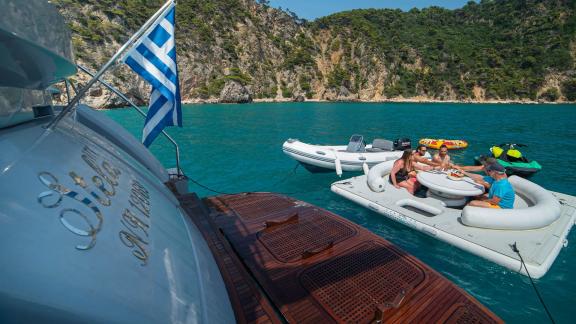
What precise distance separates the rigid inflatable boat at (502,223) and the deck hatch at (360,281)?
2.29 metres

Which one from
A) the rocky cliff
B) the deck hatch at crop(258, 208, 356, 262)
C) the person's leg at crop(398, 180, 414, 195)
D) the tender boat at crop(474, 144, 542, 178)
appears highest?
the rocky cliff

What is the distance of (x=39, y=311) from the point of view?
0.97 metres

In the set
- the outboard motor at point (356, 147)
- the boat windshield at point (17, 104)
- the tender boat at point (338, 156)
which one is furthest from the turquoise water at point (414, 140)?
the boat windshield at point (17, 104)

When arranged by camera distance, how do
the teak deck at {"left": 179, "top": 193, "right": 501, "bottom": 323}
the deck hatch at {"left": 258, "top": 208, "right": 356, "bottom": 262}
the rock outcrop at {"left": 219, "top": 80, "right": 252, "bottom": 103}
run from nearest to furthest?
the teak deck at {"left": 179, "top": 193, "right": 501, "bottom": 323} < the deck hatch at {"left": 258, "top": 208, "right": 356, "bottom": 262} < the rock outcrop at {"left": 219, "top": 80, "right": 252, "bottom": 103}

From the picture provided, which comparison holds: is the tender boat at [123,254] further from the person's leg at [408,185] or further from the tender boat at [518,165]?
the tender boat at [518,165]

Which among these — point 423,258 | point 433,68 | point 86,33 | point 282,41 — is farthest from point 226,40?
point 423,258

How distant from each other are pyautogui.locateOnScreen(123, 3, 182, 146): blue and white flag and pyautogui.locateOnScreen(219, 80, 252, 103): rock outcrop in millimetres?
62832

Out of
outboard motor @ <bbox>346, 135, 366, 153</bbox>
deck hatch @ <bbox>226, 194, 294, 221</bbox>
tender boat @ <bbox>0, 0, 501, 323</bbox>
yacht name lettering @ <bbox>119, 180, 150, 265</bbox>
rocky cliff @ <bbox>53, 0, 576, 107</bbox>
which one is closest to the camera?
tender boat @ <bbox>0, 0, 501, 323</bbox>

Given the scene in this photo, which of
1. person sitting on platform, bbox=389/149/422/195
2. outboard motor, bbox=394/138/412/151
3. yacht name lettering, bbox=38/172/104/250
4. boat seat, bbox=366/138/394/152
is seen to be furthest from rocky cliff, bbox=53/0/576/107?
yacht name lettering, bbox=38/172/104/250

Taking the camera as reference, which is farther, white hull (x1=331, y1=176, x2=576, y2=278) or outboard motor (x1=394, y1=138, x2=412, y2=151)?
outboard motor (x1=394, y1=138, x2=412, y2=151)

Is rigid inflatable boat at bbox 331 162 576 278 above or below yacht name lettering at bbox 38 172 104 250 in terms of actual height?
below

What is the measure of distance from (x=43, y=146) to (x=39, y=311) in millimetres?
1430

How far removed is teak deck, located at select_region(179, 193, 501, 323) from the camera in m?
2.82

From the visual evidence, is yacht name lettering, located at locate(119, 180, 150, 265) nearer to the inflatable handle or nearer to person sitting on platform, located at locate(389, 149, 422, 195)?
the inflatable handle
